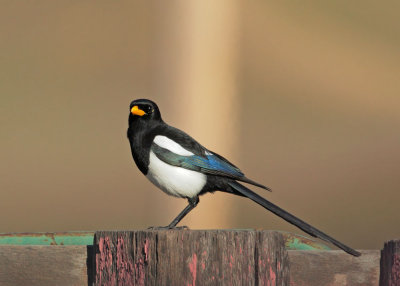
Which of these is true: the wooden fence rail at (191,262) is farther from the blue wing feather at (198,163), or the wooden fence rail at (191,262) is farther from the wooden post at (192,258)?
the blue wing feather at (198,163)

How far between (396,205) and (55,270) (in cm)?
569

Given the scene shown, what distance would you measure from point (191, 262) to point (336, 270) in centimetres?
41

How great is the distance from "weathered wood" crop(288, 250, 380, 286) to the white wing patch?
1.58 m

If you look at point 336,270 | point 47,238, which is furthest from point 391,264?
point 47,238

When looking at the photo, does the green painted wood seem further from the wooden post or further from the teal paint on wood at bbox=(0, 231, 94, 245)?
the wooden post

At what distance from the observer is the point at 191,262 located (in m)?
2.12

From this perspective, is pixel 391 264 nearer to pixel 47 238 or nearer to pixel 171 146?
pixel 47 238

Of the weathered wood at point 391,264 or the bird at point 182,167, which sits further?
the bird at point 182,167

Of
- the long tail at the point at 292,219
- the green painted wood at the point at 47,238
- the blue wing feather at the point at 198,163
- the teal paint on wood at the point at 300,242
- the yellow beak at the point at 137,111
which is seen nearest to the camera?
the long tail at the point at 292,219

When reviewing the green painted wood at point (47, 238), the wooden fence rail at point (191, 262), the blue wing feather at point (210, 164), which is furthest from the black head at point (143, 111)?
the wooden fence rail at point (191, 262)

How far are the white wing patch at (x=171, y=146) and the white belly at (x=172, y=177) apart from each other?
62 mm

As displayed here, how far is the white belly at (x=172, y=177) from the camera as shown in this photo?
3.80 metres

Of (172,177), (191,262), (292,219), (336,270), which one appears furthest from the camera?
(172,177)

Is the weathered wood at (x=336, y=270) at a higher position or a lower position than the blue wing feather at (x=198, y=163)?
lower
